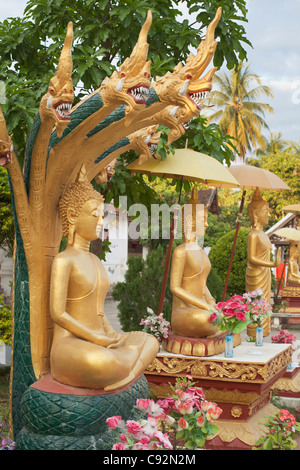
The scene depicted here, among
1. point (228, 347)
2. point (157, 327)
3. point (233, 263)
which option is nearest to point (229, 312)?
point (228, 347)

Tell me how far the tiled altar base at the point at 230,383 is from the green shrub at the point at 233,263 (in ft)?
22.6

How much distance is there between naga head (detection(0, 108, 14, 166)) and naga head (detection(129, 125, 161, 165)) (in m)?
1.41

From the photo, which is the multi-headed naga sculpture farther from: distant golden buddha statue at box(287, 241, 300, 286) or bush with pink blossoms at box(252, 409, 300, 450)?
distant golden buddha statue at box(287, 241, 300, 286)

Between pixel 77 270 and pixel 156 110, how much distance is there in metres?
1.17

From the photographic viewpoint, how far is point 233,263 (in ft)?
40.3

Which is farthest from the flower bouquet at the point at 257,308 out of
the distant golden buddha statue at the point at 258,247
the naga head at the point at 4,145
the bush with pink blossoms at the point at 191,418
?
the naga head at the point at 4,145

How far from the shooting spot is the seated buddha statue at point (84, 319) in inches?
126

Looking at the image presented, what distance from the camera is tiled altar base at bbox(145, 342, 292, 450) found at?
4754mm

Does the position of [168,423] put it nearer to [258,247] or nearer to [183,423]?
[183,423]

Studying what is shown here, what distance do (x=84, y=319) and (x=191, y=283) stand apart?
210cm

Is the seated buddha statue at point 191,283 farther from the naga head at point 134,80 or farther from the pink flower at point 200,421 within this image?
the naga head at point 134,80

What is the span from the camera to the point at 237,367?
483cm

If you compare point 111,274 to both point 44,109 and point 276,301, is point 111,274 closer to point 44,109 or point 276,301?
point 276,301

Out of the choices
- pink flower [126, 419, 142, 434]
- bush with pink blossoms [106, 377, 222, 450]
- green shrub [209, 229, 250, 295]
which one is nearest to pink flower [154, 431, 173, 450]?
bush with pink blossoms [106, 377, 222, 450]
